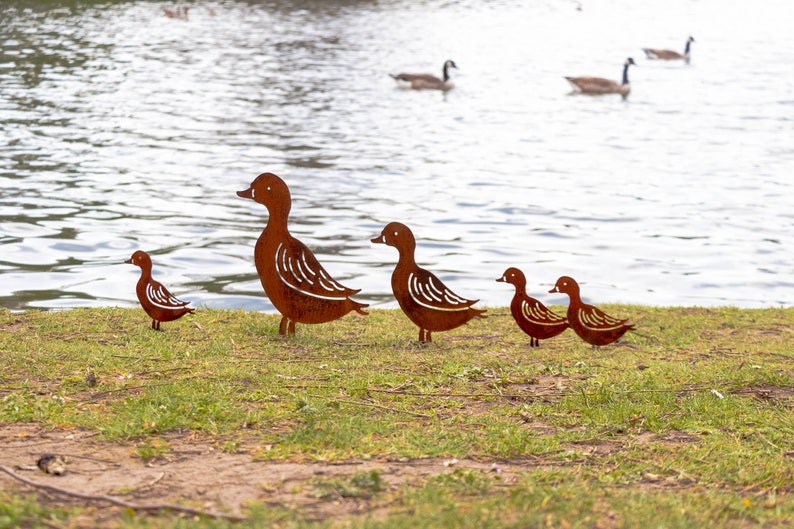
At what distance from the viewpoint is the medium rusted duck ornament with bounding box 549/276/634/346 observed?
8516 mm

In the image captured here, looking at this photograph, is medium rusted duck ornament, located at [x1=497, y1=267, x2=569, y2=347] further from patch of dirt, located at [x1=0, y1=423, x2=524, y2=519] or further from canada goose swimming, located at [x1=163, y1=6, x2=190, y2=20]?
canada goose swimming, located at [x1=163, y1=6, x2=190, y2=20]

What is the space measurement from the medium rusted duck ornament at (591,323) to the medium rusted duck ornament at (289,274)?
1.80 m

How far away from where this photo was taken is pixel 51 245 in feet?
45.8

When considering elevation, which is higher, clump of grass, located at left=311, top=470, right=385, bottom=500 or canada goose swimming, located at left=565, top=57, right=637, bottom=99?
canada goose swimming, located at left=565, top=57, right=637, bottom=99

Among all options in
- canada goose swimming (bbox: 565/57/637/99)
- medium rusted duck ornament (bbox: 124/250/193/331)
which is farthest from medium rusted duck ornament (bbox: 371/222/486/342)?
canada goose swimming (bbox: 565/57/637/99)

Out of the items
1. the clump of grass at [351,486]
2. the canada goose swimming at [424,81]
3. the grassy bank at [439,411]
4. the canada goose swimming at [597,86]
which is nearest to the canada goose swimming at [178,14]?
the canada goose swimming at [424,81]

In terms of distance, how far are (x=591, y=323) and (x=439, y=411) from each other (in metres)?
2.35

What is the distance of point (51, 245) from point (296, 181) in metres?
6.29

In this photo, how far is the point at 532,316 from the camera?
8531 mm

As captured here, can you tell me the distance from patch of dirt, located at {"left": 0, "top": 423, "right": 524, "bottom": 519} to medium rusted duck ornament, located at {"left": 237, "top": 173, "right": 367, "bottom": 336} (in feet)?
8.18

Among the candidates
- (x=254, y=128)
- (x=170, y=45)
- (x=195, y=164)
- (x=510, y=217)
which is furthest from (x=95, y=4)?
(x=510, y=217)

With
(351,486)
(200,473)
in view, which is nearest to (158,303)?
(200,473)

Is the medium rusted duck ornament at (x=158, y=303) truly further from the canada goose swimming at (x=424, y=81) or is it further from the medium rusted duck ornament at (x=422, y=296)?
the canada goose swimming at (x=424, y=81)

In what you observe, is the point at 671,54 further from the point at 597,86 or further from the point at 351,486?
the point at 351,486
